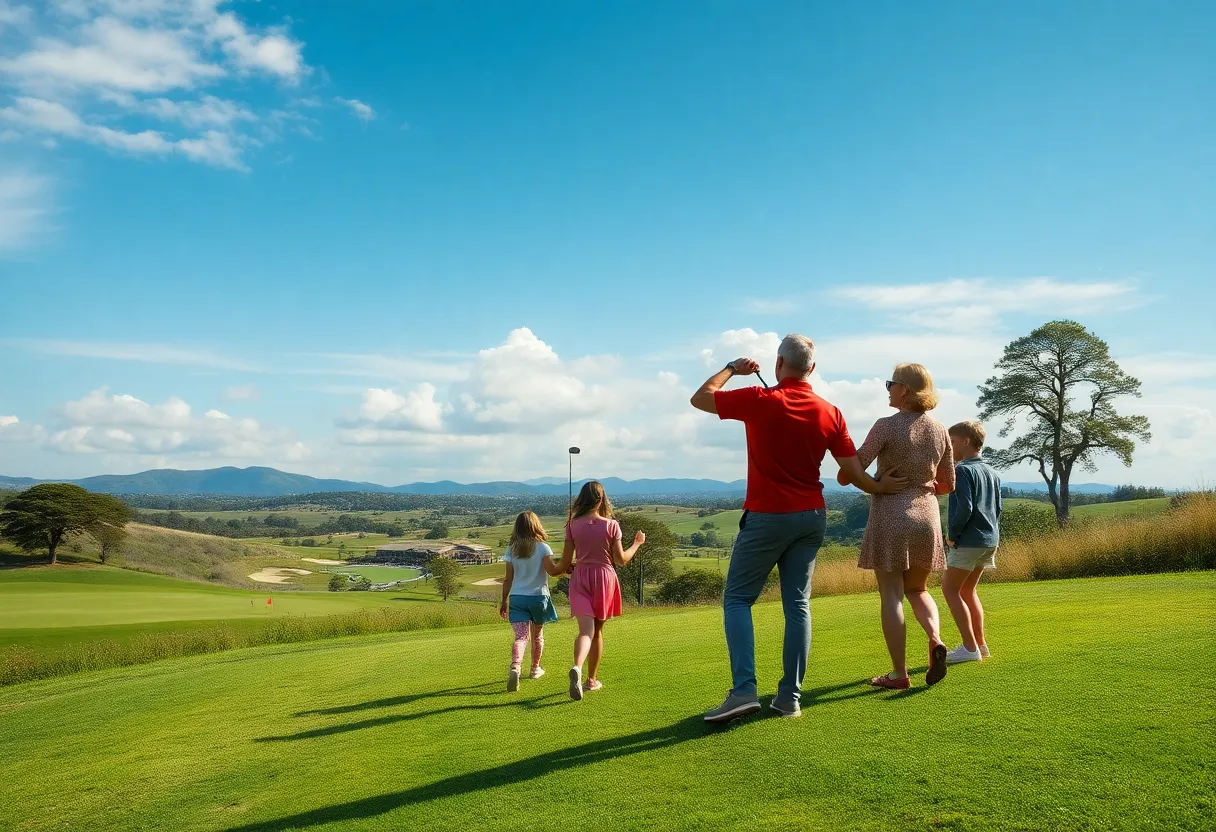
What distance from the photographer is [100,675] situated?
1745 cm

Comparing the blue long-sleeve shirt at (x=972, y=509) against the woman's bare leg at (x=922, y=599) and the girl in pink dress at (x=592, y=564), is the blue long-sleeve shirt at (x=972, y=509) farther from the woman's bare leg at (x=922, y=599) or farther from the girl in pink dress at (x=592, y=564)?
the girl in pink dress at (x=592, y=564)

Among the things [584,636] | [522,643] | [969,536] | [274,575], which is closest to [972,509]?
[969,536]

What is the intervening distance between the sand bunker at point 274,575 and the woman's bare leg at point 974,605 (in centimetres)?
9818

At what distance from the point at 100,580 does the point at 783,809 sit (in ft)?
223

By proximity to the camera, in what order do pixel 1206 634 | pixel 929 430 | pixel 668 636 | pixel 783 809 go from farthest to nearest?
1. pixel 668 636
2. pixel 1206 634
3. pixel 929 430
4. pixel 783 809

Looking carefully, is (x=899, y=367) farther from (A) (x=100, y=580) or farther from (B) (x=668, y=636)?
(A) (x=100, y=580)

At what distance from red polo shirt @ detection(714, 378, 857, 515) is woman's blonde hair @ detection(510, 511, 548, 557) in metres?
3.01

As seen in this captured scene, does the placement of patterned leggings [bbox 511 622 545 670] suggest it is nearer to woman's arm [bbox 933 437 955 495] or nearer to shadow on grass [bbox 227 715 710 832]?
shadow on grass [bbox 227 715 710 832]

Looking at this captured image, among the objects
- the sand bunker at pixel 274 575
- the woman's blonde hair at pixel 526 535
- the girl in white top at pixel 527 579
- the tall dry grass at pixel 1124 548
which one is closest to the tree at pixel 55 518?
the sand bunker at pixel 274 575

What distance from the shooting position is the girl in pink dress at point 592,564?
7.06m

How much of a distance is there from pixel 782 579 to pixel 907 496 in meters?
1.08

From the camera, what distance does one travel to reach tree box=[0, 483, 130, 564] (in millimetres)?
66306

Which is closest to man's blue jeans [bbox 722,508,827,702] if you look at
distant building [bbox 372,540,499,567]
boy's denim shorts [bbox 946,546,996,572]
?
boy's denim shorts [bbox 946,546,996,572]

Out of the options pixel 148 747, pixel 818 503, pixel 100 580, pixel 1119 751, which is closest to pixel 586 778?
pixel 818 503
